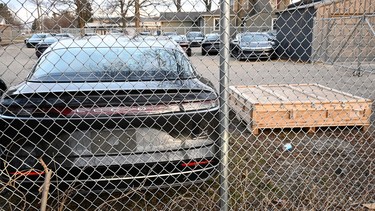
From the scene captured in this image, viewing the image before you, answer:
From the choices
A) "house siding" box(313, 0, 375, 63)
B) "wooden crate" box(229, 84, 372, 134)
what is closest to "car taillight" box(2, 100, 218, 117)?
"wooden crate" box(229, 84, 372, 134)

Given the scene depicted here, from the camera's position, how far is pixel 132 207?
10.3 feet

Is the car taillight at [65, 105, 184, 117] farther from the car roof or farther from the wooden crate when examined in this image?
the wooden crate

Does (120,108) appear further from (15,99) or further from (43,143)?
(15,99)

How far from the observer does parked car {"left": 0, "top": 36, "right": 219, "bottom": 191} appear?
2566mm

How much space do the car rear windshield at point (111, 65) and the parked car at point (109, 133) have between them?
0.12 m

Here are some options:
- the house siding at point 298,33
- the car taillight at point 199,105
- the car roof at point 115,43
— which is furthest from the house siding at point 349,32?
the car taillight at point 199,105

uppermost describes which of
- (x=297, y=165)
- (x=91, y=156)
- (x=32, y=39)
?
(x=32, y=39)

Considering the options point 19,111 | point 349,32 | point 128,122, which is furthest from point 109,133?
point 349,32

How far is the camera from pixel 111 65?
323 cm

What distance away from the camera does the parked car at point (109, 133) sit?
2.57 m

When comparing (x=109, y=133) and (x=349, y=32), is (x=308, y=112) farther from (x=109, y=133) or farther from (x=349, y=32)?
(x=349, y=32)

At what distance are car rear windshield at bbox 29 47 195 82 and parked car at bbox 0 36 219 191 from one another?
12 cm

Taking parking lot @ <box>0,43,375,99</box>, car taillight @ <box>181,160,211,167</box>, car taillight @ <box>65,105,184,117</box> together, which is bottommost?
parking lot @ <box>0,43,375,99</box>

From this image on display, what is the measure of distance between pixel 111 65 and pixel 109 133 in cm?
86
